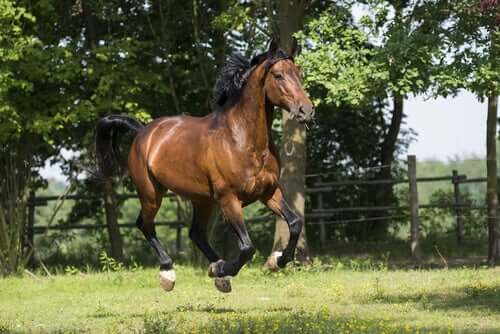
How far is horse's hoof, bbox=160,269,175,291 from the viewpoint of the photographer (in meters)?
9.56

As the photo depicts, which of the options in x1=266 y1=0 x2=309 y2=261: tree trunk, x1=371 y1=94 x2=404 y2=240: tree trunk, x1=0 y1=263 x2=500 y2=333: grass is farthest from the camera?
x1=371 y1=94 x2=404 y2=240: tree trunk

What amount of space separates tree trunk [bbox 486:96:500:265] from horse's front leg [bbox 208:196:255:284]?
7.20m

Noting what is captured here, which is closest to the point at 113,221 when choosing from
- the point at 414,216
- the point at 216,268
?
the point at 414,216

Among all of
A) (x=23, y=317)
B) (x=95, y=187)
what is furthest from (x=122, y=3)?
(x=23, y=317)

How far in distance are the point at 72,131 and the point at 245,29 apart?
12.1 ft

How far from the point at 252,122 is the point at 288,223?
39.5 inches

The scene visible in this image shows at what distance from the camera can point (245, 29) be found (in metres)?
16.2

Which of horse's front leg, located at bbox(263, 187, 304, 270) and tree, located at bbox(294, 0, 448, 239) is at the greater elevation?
tree, located at bbox(294, 0, 448, 239)

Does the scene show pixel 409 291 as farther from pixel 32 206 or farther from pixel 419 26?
pixel 32 206

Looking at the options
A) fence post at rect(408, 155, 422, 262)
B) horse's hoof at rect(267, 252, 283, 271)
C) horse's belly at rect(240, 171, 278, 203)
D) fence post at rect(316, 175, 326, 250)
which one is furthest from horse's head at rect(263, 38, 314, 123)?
fence post at rect(316, 175, 326, 250)

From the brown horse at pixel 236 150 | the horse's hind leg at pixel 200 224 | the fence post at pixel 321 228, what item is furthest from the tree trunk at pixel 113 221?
the brown horse at pixel 236 150

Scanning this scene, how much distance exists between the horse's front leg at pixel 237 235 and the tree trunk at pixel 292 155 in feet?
20.4

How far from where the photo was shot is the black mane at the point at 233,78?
9.14m

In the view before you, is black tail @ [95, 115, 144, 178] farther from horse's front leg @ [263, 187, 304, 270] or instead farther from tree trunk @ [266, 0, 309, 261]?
tree trunk @ [266, 0, 309, 261]
